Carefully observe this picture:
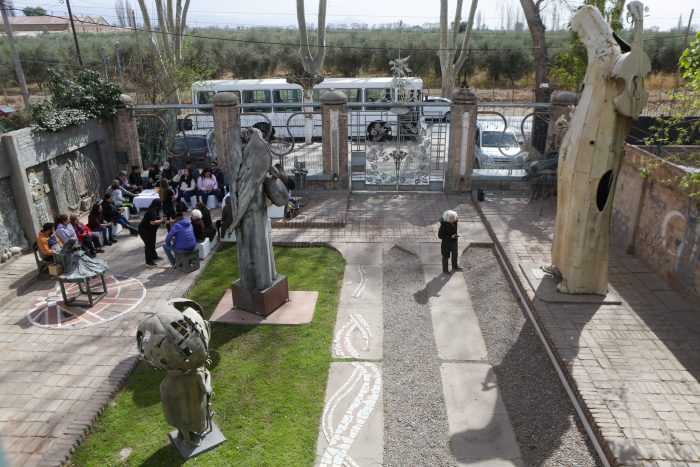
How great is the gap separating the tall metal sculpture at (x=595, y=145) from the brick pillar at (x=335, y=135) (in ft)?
25.5

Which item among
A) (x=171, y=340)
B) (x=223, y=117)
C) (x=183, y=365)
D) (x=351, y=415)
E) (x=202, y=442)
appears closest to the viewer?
(x=171, y=340)

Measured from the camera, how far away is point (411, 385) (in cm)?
702

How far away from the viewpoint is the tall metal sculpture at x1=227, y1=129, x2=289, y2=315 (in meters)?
7.81

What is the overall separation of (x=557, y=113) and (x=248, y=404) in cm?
1234

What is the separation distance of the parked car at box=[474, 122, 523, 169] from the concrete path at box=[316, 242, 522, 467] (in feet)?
23.5

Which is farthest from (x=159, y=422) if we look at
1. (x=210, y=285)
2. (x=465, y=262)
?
(x=465, y=262)

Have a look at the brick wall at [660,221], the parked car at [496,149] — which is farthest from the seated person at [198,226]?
the parked car at [496,149]

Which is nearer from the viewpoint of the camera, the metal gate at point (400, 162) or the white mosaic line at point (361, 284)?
the white mosaic line at point (361, 284)

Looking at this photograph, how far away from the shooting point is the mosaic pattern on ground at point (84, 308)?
8602 millimetres

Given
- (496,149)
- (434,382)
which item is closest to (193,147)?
(496,149)

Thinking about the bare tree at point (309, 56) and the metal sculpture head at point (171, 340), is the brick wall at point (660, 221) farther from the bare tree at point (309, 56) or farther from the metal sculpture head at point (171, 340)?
the bare tree at point (309, 56)

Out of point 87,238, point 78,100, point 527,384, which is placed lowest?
point 527,384

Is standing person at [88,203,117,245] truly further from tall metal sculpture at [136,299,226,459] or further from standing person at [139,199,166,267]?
tall metal sculpture at [136,299,226,459]

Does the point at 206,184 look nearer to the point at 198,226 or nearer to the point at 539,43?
the point at 198,226
